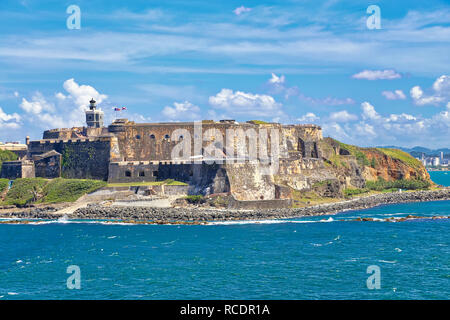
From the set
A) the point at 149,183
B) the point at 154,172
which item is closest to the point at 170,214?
the point at 149,183

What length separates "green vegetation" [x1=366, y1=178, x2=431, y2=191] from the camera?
8856cm

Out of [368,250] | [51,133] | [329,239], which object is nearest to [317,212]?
[329,239]

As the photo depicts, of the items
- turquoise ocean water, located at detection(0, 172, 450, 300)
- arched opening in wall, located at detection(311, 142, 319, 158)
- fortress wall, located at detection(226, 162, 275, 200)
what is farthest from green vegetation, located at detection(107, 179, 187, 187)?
arched opening in wall, located at detection(311, 142, 319, 158)

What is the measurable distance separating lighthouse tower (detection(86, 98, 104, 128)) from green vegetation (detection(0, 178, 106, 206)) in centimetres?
1670

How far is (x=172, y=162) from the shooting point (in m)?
67.4

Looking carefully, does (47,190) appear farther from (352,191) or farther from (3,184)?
(352,191)

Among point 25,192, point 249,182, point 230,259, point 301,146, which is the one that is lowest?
point 230,259

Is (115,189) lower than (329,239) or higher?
higher

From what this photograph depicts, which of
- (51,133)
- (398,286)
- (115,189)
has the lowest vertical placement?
(398,286)

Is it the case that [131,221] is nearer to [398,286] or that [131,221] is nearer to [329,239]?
[329,239]

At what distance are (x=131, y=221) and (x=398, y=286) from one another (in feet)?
102

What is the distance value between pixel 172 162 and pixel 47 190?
566 inches

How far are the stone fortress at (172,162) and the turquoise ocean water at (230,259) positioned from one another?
Answer: 839 centimetres
